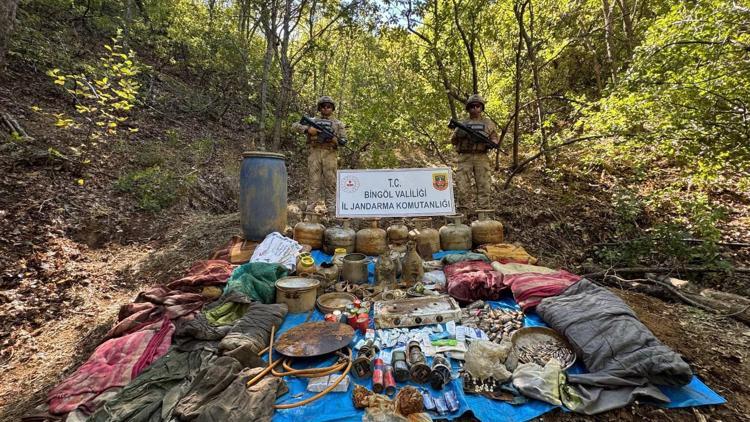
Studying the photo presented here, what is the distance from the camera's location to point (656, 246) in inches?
174

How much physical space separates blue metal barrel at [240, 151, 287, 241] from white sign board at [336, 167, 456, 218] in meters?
0.86

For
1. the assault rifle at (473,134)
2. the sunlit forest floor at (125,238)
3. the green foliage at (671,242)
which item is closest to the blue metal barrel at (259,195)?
the sunlit forest floor at (125,238)

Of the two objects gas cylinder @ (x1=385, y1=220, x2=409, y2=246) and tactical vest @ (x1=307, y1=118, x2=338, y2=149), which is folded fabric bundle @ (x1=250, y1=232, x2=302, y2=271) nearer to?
gas cylinder @ (x1=385, y1=220, x2=409, y2=246)

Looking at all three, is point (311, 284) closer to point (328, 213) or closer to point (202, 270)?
point (202, 270)

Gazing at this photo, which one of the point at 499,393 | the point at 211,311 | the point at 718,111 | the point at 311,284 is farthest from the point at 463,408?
the point at 718,111

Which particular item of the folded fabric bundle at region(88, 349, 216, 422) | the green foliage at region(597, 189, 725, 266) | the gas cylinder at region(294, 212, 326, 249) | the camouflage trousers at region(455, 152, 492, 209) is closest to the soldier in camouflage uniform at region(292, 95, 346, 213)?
the gas cylinder at region(294, 212, 326, 249)

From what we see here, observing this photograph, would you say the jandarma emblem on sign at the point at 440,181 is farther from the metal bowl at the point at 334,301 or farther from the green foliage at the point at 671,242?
the green foliage at the point at 671,242

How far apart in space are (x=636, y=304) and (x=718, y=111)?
292 centimetres

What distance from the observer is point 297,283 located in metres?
3.03

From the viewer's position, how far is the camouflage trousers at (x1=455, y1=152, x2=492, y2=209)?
5301 mm

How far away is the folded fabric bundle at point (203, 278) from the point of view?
3.13 meters

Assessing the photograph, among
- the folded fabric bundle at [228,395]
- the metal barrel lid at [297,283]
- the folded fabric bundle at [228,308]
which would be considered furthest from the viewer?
the metal barrel lid at [297,283]

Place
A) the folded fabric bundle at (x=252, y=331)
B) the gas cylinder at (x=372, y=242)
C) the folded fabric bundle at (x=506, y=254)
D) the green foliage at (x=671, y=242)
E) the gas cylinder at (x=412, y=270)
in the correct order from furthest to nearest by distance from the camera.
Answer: the gas cylinder at (x=372, y=242)
the green foliage at (x=671, y=242)
the folded fabric bundle at (x=506, y=254)
the gas cylinder at (x=412, y=270)
the folded fabric bundle at (x=252, y=331)

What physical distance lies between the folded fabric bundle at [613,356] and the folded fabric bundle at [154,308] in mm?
2976
